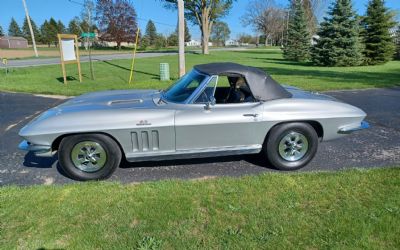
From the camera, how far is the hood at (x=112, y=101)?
3814 mm

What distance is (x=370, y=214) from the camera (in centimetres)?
A: 290

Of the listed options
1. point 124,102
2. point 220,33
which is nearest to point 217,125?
→ point 124,102

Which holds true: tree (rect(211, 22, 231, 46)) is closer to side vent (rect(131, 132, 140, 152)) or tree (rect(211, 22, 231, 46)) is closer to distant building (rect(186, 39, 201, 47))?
distant building (rect(186, 39, 201, 47))

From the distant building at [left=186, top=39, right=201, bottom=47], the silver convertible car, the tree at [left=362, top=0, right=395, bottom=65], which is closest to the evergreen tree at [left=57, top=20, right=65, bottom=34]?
the distant building at [left=186, top=39, right=201, bottom=47]

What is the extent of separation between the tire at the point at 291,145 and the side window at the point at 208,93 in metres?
0.95

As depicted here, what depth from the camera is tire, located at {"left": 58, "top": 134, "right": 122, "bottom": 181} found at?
3.61 meters

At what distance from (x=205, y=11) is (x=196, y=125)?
4125 centimetres

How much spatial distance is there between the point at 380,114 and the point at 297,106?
4370mm

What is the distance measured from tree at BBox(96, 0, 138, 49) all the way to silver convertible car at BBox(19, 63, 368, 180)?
65.8 m

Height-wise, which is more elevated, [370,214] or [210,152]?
[210,152]

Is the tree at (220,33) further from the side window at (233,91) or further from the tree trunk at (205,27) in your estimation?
the side window at (233,91)

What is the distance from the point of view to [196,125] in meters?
3.70

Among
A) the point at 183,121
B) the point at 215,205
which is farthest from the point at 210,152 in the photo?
the point at 215,205

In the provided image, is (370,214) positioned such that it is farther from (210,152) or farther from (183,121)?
(183,121)
